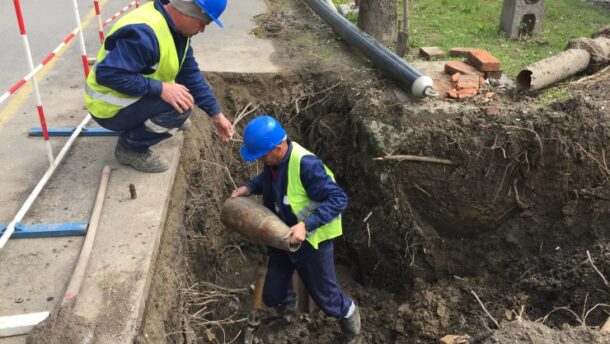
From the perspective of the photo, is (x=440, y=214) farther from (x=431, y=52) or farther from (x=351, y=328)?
(x=431, y=52)

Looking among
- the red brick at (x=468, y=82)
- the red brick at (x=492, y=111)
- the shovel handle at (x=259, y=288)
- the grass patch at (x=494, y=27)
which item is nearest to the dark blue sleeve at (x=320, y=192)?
the shovel handle at (x=259, y=288)

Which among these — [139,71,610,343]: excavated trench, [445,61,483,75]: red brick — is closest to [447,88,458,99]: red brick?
[139,71,610,343]: excavated trench

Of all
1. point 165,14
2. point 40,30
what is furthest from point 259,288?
point 40,30

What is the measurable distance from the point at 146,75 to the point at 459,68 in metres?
3.37

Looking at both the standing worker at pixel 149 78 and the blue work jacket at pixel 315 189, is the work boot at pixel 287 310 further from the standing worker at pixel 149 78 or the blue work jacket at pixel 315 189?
A: the standing worker at pixel 149 78

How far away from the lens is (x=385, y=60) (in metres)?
5.25

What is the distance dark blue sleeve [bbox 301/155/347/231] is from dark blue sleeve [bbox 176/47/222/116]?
1.07 m

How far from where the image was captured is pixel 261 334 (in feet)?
13.5

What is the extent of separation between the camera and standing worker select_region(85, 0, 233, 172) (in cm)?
330

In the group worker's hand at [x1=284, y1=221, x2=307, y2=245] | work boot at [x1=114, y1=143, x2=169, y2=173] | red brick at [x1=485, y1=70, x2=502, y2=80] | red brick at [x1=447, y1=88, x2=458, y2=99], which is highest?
red brick at [x1=485, y1=70, x2=502, y2=80]

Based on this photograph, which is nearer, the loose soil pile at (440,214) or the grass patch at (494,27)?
the loose soil pile at (440,214)

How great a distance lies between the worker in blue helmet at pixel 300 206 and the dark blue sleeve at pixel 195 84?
73 centimetres

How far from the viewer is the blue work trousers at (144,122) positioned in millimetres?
3625

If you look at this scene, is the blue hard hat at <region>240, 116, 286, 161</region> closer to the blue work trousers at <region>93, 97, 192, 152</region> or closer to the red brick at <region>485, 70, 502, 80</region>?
the blue work trousers at <region>93, 97, 192, 152</region>
